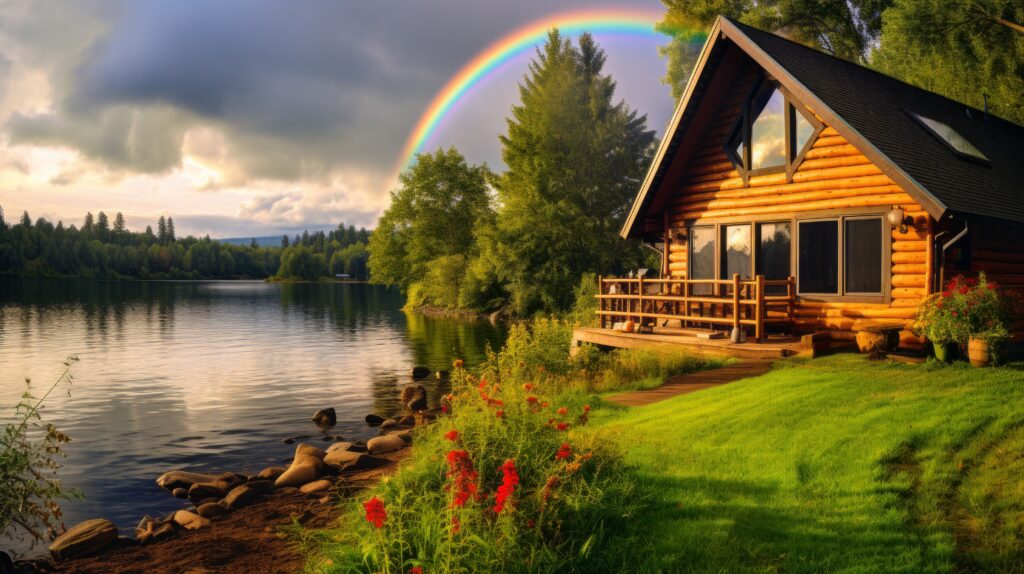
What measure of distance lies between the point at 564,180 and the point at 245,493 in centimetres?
3755

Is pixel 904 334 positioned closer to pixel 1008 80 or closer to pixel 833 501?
pixel 833 501

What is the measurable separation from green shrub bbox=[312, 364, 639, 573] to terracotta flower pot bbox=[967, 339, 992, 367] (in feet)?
31.7

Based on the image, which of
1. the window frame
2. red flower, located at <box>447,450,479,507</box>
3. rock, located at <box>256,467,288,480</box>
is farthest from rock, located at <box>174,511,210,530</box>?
the window frame

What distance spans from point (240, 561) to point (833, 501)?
6605 millimetres

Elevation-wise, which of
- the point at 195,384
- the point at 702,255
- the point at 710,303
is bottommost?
the point at 195,384

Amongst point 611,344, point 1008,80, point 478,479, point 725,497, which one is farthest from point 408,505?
point 1008,80

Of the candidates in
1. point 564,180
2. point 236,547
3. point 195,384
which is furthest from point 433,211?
point 236,547

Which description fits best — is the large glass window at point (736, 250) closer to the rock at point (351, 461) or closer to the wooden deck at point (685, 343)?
the wooden deck at point (685, 343)

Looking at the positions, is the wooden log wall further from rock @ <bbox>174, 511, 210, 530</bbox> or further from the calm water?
rock @ <bbox>174, 511, 210, 530</bbox>

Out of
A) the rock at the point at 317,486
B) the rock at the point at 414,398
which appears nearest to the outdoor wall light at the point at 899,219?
the rock at the point at 414,398

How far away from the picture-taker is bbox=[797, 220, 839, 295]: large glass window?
17.3 metres

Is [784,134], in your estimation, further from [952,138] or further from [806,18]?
[806,18]

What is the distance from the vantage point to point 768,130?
Result: 61.3 feet

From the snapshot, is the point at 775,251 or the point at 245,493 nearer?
the point at 245,493
